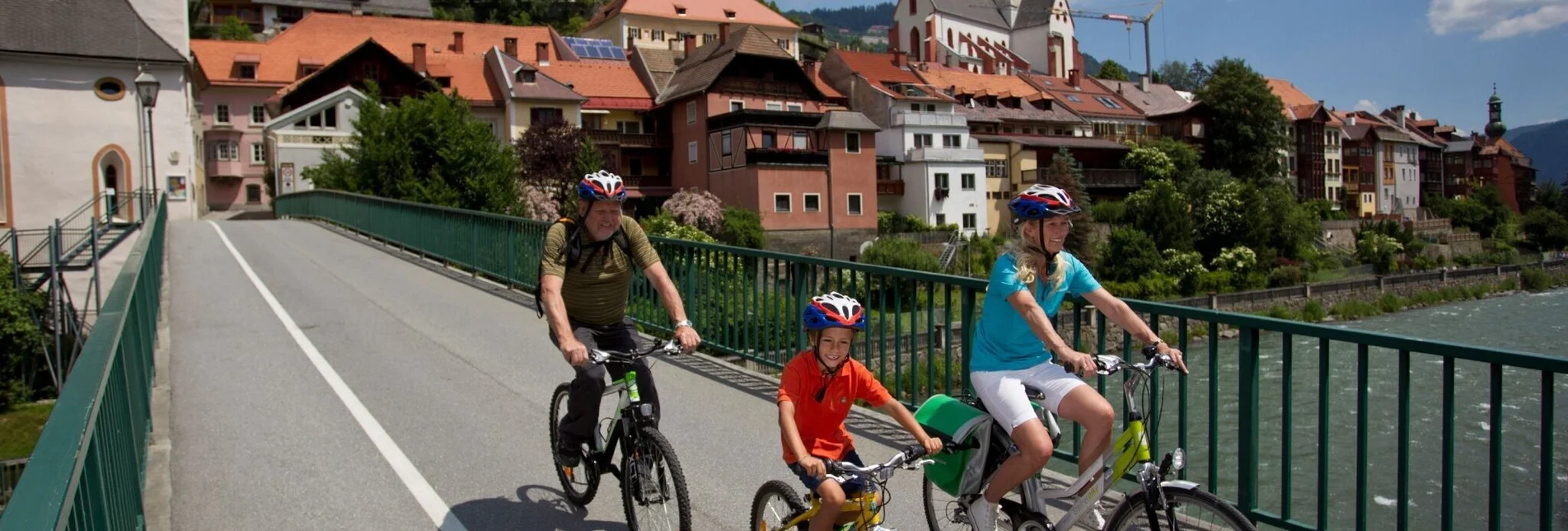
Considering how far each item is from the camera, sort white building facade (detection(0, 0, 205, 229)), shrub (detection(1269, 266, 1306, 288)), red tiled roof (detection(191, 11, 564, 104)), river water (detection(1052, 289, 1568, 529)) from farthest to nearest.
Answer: red tiled roof (detection(191, 11, 564, 104)) < shrub (detection(1269, 266, 1306, 288)) < white building facade (detection(0, 0, 205, 229)) < river water (detection(1052, 289, 1568, 529))

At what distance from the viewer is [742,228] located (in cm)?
5403

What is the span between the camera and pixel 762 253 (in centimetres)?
1088

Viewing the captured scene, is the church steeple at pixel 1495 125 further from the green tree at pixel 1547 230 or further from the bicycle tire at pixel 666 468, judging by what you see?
the bicycle tire at pixel 666 468

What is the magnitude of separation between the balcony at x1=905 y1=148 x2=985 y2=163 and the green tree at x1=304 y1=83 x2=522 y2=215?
97.3 ft

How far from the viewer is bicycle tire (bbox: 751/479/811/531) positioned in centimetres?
459

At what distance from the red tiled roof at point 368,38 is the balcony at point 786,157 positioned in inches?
642

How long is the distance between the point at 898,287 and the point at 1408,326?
37.8 metres

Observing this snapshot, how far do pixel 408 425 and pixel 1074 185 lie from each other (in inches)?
2449

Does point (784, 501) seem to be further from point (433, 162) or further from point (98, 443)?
point (433, 162)

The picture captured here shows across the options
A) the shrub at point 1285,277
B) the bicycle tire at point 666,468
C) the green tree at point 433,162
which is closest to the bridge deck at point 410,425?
the bicycle tire at point 666,468

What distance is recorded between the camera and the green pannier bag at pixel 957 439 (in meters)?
4.93

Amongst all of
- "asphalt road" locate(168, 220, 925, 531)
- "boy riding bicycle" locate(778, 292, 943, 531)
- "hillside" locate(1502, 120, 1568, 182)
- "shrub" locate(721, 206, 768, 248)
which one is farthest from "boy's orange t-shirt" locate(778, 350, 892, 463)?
"shrub" locate(721, 206, 768, 248)

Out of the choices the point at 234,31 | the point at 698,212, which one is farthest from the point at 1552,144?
the point at 234,31

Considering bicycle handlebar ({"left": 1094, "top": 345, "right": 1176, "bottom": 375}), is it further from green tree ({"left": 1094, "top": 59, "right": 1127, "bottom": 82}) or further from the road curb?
green tree ({"left": 1094, "top": 59, "right": 1127, "bottom": 82})
